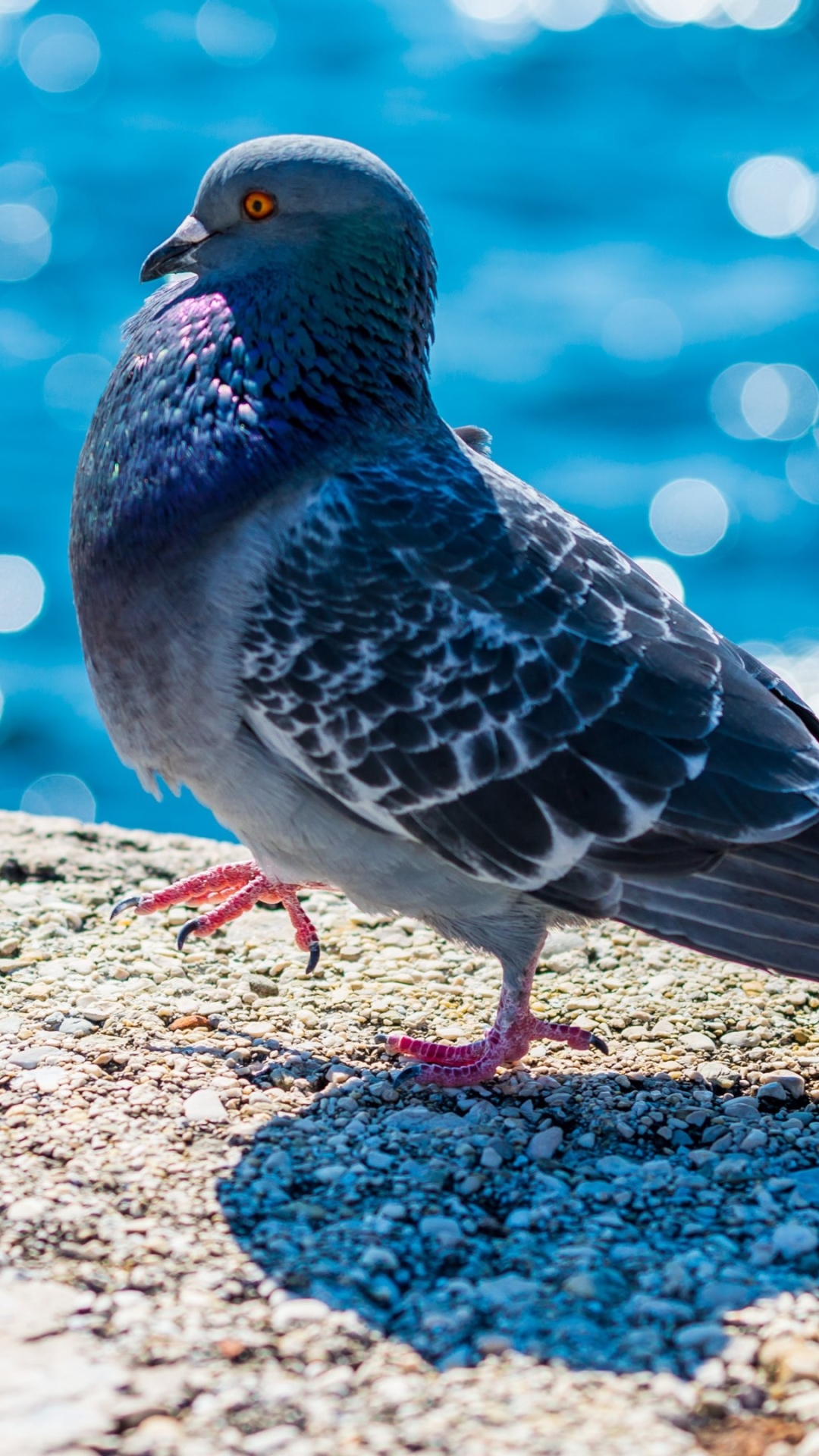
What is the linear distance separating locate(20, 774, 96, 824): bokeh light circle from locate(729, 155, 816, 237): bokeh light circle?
11.0m

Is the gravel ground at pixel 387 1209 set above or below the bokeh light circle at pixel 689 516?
below

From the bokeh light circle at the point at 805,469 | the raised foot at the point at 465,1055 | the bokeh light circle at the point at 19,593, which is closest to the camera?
the raised foot at the point at 465,1055

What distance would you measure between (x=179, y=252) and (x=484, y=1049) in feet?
→ 9.63

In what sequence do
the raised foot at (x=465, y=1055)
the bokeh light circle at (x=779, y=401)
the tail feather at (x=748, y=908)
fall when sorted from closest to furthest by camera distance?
the tail feather at (x=748, y=908)
the raised foot at (x=465, y=1055)
the bokeh light circle at (x=779, y=401)

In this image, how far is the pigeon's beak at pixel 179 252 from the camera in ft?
17.9

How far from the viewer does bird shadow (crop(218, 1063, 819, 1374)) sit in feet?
12.2

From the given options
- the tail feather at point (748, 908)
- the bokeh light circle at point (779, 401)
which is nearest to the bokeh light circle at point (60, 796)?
the bokeh light circle at point (779, 401)

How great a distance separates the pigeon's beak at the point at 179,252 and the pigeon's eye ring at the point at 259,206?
22 cm

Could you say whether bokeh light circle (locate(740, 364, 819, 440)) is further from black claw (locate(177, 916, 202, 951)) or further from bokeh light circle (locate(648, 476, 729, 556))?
black claw (locate(177, 916, 202, 951))

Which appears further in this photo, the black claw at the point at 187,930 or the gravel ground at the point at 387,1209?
the black claw at the point at 187,930

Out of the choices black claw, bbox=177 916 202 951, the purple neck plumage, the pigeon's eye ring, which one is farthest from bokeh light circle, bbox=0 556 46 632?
the pigeon's eye ring

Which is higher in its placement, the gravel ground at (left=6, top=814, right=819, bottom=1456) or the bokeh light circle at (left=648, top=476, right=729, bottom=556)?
the bokeh light circle at (left=648, top=476, right=729, bottom=556)

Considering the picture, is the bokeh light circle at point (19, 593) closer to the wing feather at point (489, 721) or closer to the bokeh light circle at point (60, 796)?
the bokeh light circle at point (60, 796)

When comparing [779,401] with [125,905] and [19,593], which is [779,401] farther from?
[125,905]
